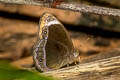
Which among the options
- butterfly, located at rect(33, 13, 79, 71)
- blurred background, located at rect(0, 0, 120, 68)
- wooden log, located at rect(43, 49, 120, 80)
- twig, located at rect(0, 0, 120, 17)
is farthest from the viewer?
blurred background, located at rect(0, 0, 120, 68)

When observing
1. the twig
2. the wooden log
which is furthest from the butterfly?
the wooden log

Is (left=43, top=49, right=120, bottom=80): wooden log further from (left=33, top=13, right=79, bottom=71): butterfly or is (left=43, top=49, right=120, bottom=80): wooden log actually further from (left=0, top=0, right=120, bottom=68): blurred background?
(left=0, top=0, right=120, bottom=68): blurred background

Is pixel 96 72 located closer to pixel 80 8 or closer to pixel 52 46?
pixel 80 8

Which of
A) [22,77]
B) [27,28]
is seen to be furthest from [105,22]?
[22,77]

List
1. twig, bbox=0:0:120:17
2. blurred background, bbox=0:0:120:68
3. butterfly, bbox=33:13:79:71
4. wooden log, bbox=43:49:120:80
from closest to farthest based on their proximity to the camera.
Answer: wooden log, bbox=43:49:120:80 < twig, bbox=0:0:120:17 < butterfly, bbox=33:13:79:71 < blurred background, bbox=0:0:120:68

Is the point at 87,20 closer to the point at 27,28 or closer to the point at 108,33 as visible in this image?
the point at 108,33

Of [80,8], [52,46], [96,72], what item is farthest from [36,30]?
[96,72]

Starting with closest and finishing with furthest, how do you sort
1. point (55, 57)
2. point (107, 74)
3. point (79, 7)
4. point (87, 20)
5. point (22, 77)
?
1. point (22, 77)
2. point (107, 74)
3. point (79, 7)
4. point (55, 57)
5. point (87, 20)

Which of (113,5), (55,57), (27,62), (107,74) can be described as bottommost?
(27,62)
